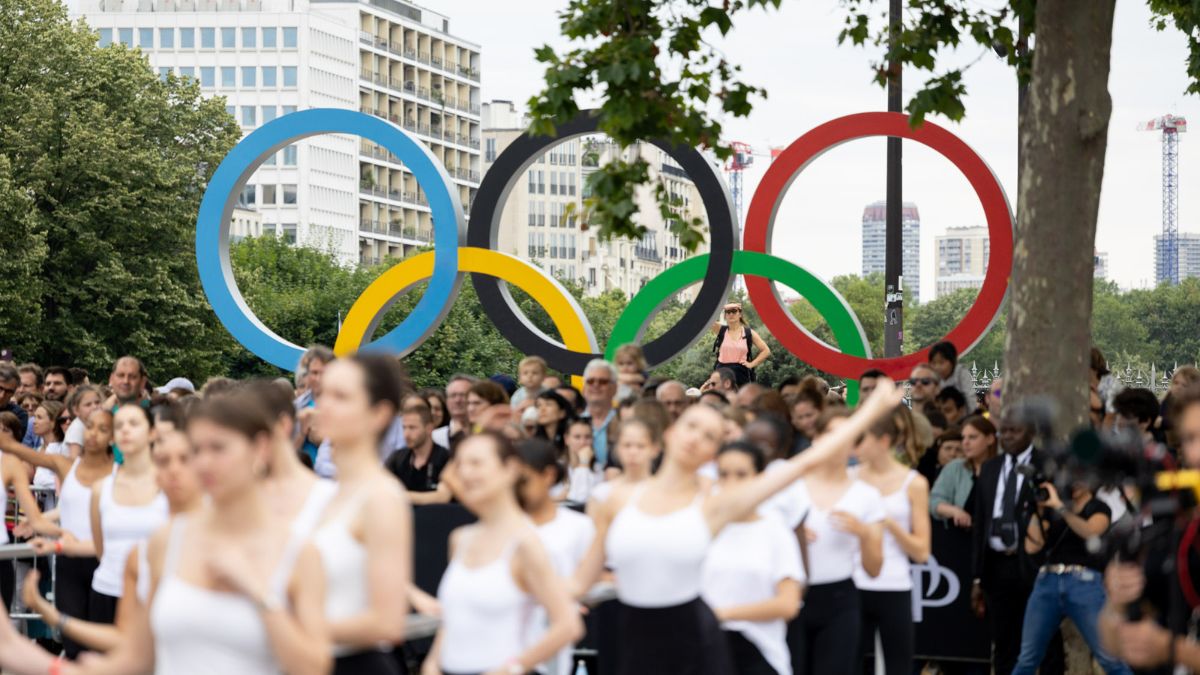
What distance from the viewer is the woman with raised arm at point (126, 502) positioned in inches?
373

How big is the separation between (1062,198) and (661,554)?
5.54 m

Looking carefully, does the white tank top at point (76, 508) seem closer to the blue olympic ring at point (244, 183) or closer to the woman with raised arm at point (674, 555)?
the woman with raised arm at point (674, 555)

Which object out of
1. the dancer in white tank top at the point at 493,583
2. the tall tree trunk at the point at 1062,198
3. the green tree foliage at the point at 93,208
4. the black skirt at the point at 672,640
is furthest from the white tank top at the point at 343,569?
the green tree foliage at the point at 93,208

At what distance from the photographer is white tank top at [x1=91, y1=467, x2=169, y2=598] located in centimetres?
948

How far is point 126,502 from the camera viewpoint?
959 cm

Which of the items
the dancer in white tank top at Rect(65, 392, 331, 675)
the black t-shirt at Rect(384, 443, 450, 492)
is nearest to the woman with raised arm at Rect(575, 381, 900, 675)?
the dancer in white tank top at Rect(65, 392, 331, 675)

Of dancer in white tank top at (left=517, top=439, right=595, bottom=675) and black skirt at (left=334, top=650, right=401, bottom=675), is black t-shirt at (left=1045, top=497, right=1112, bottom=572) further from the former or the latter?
Answer: black skirt at (left=334, top=650, right=401, bottom=675)

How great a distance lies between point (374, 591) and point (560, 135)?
13.6 metres

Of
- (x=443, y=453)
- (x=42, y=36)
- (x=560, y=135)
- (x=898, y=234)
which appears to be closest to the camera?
(x=443, y=453)

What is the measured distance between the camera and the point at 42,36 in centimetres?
4272

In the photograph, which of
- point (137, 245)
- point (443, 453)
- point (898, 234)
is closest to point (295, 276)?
point (137, 245)

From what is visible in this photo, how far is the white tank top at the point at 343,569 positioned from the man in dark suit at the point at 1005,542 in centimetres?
613

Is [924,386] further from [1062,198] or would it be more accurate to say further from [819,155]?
[819,155]

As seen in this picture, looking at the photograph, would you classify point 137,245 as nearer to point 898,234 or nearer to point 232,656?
point 898,234
